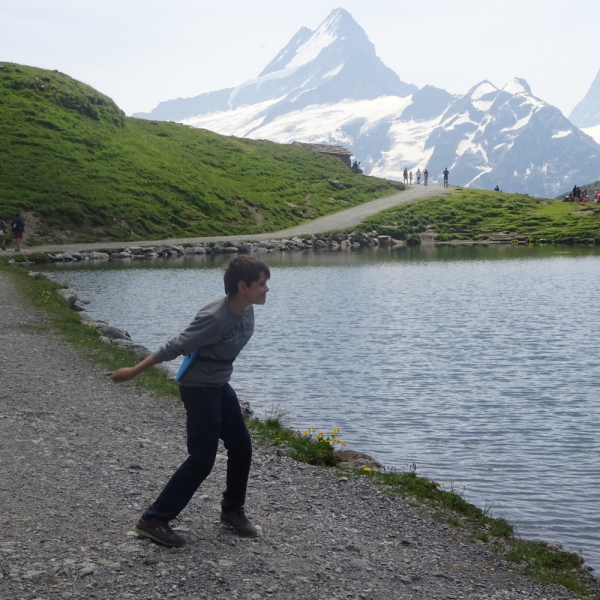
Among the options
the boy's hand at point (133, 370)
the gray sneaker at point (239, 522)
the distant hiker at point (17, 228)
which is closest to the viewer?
the boy's hand at point (133, 370)

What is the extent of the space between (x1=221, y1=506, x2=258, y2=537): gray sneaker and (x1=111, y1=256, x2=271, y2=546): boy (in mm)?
697

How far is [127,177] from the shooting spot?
293 feet

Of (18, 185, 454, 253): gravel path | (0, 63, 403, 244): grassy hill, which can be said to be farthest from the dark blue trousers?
(0, 63, 403, 244): grassy hill

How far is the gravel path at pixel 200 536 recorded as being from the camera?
303 inches

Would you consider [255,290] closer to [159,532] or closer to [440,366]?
[159,532]

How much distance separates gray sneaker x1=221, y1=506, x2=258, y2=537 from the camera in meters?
8.95

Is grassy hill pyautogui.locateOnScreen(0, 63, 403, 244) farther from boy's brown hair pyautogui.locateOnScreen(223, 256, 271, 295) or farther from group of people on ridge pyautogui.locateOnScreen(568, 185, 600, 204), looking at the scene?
boy's brown hair pyautogui.locateOnScreen(223, 256, 271, 295)

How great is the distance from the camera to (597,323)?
35.2 m

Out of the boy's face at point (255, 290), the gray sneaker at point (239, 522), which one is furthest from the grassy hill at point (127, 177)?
the boy's face at point (255, 290)

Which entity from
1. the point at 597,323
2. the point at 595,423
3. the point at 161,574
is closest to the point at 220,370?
the point at 161,574

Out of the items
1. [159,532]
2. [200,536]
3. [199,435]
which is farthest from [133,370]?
[200,536]

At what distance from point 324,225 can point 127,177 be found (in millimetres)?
25476

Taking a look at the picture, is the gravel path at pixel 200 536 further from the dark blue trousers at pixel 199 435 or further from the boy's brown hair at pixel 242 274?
A: the boy's brown hair at pixel 242 274

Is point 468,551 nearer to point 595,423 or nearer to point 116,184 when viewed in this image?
point 595,423
